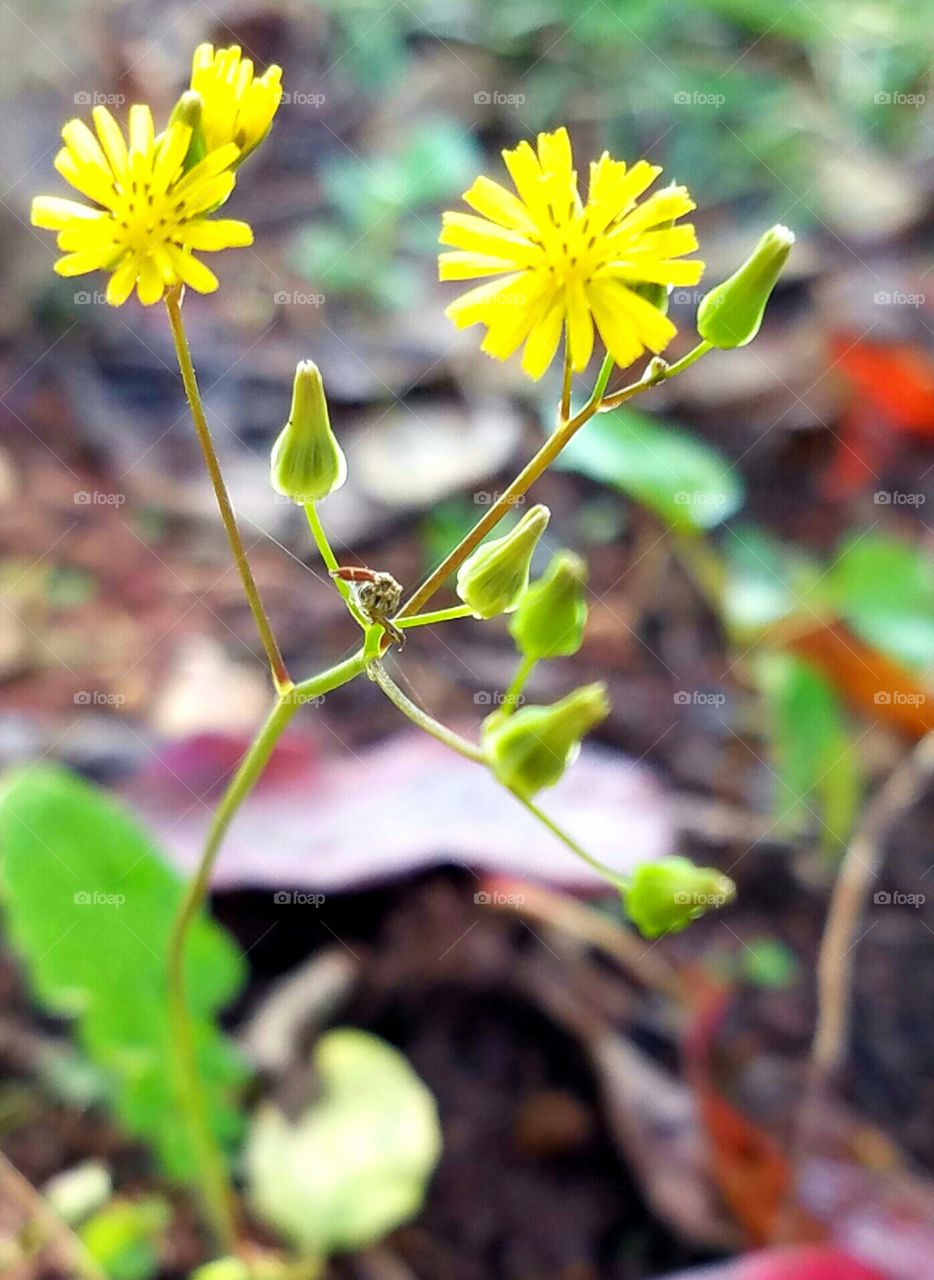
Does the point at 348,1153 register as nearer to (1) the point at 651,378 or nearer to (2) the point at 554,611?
(2) the point at 554,611

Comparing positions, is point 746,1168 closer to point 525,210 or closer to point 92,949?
point 92,949

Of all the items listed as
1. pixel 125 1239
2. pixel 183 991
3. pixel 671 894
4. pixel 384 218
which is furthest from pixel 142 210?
pixel 384 218

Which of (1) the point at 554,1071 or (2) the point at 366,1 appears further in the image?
(2) the point at 366,1

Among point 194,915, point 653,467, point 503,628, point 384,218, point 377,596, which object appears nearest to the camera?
point 377,596

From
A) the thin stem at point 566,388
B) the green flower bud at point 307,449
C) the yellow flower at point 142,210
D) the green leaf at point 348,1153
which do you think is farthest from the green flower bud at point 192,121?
the green leaf at point 348,1153

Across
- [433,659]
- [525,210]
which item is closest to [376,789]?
[433,659]
